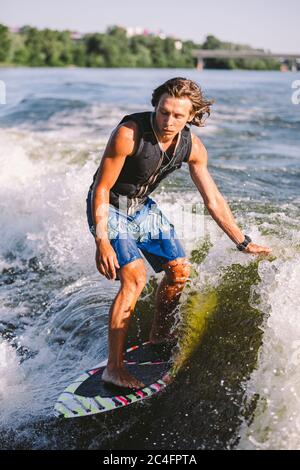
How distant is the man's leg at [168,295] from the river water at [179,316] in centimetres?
18

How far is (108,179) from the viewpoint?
4.15 meters

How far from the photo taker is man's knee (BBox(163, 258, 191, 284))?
4.67 meters

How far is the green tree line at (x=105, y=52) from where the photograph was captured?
90.5 meters

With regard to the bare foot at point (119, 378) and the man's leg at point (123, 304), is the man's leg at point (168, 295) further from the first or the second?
the bare foot at point (119, 378)

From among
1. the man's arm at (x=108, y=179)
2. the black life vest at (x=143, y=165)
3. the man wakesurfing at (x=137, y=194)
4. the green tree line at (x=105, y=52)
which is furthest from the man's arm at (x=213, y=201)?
the green tree line at (x=105, y=52)

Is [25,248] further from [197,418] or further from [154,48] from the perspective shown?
[154,48]

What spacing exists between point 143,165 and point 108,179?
0.98 feet

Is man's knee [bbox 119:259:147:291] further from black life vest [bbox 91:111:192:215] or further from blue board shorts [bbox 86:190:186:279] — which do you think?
black life vest [bbox 91:111:192:215]

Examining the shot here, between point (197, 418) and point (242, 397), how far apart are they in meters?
0.36

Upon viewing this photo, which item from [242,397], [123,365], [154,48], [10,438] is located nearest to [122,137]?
[123,365]

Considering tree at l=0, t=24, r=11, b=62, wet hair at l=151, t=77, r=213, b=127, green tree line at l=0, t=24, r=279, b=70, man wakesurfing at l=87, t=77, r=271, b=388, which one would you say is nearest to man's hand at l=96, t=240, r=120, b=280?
man wakesurfing at l=87, t=77, r=271, b=388

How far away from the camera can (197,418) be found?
13.5ft
